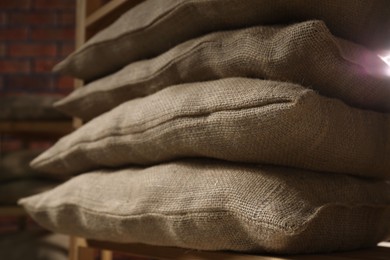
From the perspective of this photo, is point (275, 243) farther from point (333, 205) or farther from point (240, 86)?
point (240, 86)

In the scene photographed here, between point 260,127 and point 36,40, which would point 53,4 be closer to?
point 36,40

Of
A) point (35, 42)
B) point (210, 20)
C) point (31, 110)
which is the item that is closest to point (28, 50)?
point (35, 42)

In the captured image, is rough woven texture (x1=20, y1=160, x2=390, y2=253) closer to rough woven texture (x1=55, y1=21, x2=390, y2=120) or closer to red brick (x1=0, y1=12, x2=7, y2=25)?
rough woven texture (x1=55, y1=21, x2=390, y2=120)

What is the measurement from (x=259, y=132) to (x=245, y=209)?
0.09m

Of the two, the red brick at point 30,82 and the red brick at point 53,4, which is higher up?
the red brick at point 53,4

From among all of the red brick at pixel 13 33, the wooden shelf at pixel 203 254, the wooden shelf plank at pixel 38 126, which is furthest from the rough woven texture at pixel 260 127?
the red brick at pixel 13 33

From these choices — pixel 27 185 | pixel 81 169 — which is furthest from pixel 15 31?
pixel 81 169

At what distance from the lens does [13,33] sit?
→ 2.77 meters

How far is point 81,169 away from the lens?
3.93 ft

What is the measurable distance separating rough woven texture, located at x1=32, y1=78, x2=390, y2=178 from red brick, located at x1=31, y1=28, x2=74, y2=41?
1945 mm

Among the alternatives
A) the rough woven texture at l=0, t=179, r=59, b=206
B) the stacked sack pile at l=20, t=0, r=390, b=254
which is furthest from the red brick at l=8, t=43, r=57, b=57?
the stacked sack pile at l=20, t=0, r=390, b=254

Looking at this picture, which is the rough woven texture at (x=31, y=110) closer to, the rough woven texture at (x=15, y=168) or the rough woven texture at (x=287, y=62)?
the rough woven texture at (x=15, y=168)

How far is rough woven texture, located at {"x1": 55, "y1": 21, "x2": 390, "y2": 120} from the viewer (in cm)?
66

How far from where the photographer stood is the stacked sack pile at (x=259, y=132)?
0.65 metres
